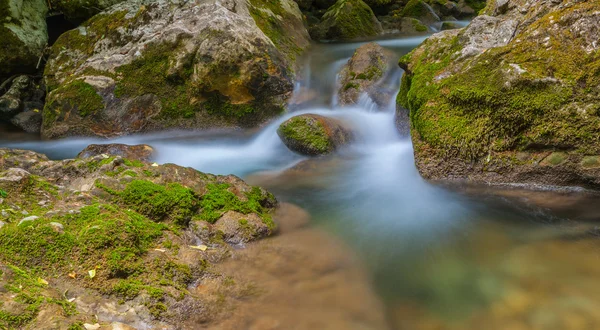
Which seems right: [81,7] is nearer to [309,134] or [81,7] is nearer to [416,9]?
[309,134]

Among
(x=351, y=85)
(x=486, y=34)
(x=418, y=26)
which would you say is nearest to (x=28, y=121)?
(x=351, y=85)

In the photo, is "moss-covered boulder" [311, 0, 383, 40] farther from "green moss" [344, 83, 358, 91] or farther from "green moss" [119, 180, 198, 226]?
"green moss" [119, 180, 198, 226]

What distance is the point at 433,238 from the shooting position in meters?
3.88

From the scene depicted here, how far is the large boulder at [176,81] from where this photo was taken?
8031 millimetres

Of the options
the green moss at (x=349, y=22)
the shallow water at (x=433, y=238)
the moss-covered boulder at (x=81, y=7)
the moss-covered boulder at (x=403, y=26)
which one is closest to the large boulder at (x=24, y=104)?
the moss-covered boulder at (x=81, y=7)

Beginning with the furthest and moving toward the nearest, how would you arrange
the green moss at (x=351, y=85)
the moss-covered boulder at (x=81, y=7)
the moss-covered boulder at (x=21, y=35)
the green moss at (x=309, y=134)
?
the moss-covered boulder at (x=81, y=7), the moss-covered boulder at (x=21, y=35), the green moss at (x=351, y=85), the green moss at (x=309, y=134)

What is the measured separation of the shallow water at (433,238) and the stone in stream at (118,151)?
44 centimetres

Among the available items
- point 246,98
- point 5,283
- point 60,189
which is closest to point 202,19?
point 246,98

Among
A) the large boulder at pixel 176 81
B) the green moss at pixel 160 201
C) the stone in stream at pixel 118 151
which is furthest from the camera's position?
the large boulder at pixel 176 81

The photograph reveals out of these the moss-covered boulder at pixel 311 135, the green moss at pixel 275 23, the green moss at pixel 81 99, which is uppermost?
the green moss at pixel 275 23

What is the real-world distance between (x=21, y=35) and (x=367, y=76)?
8.66 meters

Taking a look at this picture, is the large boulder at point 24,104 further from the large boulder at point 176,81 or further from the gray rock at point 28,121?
the large boulder at point 176,81

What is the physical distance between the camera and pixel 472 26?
18.8 feet

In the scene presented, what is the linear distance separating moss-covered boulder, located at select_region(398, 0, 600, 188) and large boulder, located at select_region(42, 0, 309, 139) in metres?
4.00
